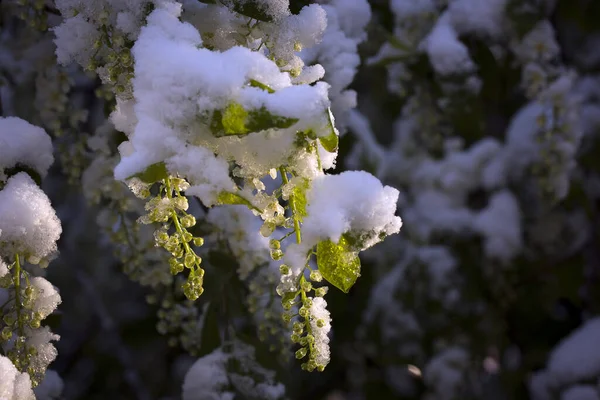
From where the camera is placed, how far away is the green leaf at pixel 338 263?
0.62 metres

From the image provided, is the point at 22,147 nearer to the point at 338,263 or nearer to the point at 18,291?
the point at 18,291

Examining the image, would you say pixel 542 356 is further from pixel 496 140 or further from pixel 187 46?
pixel 187 46

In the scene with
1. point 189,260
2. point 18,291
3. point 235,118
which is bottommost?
point 18,291

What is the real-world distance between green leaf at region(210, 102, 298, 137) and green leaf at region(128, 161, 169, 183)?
0.06 metres

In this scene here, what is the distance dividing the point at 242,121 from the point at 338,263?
0.16 metres

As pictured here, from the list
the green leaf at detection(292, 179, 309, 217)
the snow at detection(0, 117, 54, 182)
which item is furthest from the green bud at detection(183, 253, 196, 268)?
the snow at detection(0, 117, 54, 182)

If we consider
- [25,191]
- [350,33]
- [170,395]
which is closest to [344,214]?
[25,191]

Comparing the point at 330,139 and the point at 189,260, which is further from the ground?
the point at 330,139

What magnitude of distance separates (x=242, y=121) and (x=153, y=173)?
0.30 feet

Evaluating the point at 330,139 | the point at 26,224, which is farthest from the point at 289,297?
the point at 26,224

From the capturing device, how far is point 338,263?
62cm

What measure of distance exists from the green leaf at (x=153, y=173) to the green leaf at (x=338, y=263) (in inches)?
6.2

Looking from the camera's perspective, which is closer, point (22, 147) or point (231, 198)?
point (231, 198)

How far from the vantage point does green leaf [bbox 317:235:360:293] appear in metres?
0.62
